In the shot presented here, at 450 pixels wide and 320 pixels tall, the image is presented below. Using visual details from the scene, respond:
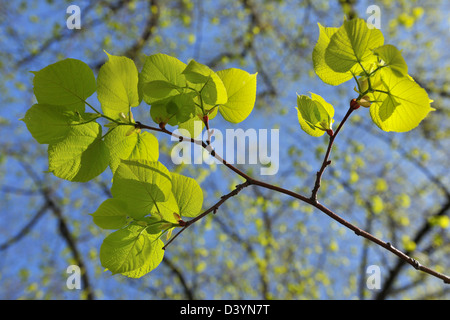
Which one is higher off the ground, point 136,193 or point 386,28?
point 386,28

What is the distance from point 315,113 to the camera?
41 cm

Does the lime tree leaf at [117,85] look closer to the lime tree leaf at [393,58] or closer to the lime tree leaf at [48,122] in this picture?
the lime tree leaf at [48,122]

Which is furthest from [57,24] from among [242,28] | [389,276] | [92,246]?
[389,276]

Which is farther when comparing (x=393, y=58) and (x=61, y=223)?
(x=61, y=223)

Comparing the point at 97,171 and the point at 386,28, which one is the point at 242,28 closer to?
the point at 386,28

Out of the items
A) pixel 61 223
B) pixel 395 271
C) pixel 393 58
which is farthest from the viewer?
pixel 61 223

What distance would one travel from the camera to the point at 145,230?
1.22 feet

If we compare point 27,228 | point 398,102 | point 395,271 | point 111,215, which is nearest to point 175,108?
point 111,215

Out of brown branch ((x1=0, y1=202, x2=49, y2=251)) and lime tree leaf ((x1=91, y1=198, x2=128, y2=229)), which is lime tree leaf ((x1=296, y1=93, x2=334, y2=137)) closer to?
lime tree leaf ((x1=91, y1=198, x2=128, y2=229))

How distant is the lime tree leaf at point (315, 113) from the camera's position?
41 cm

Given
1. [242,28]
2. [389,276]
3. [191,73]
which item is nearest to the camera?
[191,73]

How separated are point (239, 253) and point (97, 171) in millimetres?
2959

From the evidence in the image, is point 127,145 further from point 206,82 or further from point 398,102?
point 398,102

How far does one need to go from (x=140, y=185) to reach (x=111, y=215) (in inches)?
1.9
